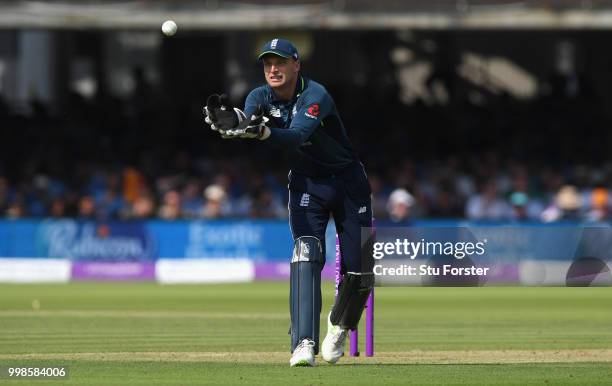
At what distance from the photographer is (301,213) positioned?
28.8 feet

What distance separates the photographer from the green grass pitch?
27.2ft

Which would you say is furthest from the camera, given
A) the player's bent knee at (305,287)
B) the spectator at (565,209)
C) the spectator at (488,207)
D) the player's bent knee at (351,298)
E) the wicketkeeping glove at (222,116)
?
the spectator at (488,207)

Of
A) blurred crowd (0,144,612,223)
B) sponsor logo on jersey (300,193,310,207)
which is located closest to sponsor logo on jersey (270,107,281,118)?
sponsor logo on jersey (300,193,310,207)

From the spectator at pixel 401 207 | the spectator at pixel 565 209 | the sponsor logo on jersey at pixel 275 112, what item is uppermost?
the spectator at pixel 565 209

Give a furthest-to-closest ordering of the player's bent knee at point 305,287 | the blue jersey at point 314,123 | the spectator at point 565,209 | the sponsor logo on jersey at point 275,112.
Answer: the spectator at point 565,209, the sponsor logo on jersey at point 275,112, the player's bent knee at point 305,287, the blue jersey at point 314,123

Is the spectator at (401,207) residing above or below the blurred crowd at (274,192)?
below

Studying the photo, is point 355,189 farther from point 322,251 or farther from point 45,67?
point 45,67

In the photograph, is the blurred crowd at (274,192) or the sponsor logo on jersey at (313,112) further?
the blurred crowd at (274,192)

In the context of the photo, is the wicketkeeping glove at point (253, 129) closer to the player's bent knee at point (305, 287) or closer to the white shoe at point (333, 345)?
the player's bent knee at point (305, 287)

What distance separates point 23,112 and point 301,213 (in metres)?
21.2

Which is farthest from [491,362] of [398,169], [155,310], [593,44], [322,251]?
[593,44]

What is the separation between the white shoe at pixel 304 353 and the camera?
855 cm

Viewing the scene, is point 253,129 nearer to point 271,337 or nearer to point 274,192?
point 271,337

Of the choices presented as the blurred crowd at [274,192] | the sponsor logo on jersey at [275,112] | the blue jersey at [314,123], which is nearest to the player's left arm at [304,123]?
the blue jersey at [314,123]
